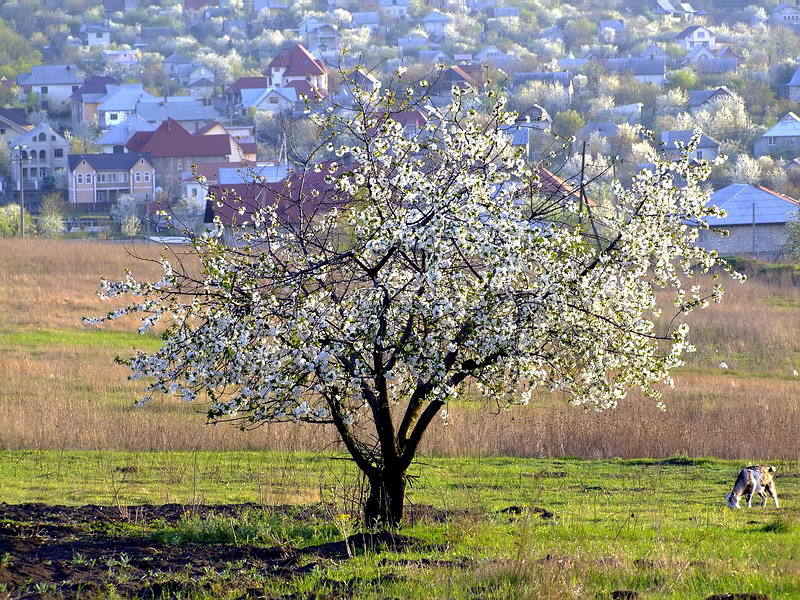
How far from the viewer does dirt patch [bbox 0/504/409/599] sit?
7.79 m

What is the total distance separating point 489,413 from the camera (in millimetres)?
18922

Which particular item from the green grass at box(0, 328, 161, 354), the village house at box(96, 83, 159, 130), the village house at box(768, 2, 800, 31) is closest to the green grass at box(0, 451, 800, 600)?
the green grass at box(0, 328, 161, 354)

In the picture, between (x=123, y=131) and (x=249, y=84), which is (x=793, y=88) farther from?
(x=123, y=131)

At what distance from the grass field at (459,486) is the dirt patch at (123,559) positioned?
44mm

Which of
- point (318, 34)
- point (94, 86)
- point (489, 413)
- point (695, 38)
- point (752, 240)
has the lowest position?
point (489, 413)

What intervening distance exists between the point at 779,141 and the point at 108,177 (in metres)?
→ 53.4

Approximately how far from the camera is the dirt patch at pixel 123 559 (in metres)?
7.79

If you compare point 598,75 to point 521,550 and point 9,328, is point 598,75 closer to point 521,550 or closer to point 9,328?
point 9,328

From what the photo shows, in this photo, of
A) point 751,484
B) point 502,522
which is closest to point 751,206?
point 751,484

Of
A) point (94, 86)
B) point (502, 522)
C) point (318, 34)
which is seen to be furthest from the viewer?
point (318, 34)

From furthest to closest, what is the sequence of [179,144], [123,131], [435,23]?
[435,23]
[123,131]
[179,144]

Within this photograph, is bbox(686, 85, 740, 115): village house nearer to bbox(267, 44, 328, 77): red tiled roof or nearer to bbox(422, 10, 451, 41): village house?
bbox(267, 44, 328, 77): red tiled roof

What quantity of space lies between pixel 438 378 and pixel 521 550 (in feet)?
5.70

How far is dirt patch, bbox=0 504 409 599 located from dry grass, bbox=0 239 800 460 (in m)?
5.51
